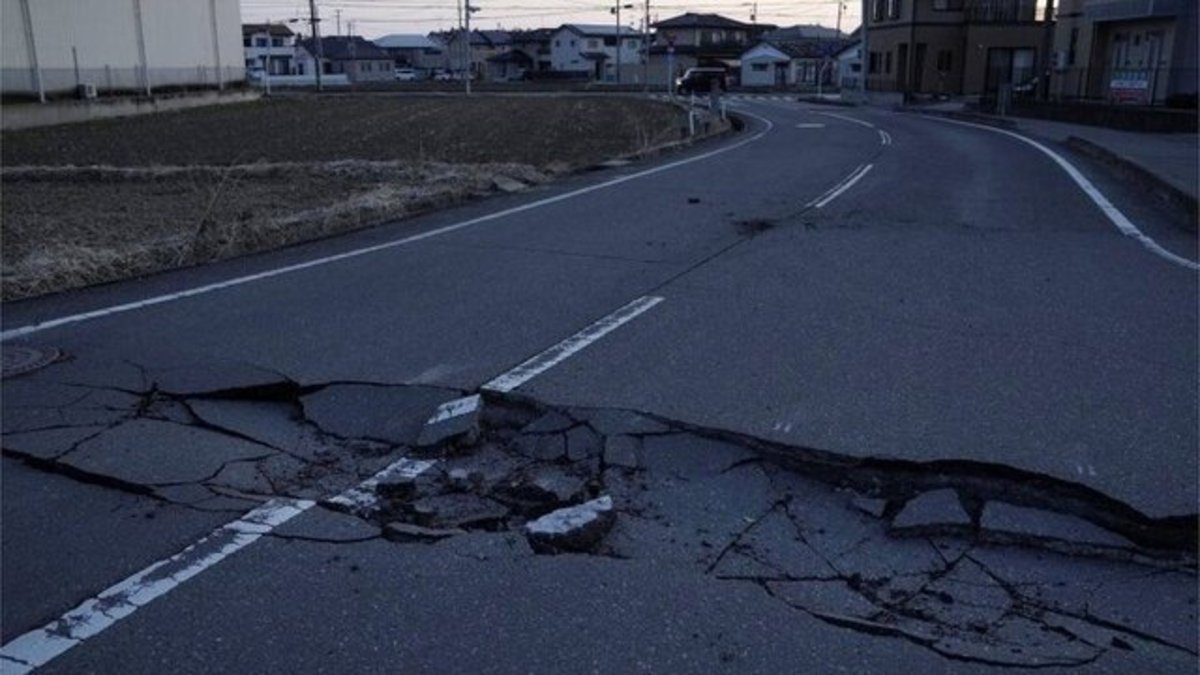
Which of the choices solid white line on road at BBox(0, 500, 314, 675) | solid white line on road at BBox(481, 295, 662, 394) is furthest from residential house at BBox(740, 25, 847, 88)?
solid white line on road at BBox(0, 500, 314, 675)

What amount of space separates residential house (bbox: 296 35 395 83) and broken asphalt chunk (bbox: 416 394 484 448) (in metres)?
111

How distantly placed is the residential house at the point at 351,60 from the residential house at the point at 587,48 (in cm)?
1970

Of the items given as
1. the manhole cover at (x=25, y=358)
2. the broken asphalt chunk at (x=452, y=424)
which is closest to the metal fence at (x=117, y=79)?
the manhole cover at (x=25, y=358)

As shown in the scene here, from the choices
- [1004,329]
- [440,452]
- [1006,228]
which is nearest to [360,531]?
[440,452]

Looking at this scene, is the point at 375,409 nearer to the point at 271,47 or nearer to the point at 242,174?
the point at 242,174

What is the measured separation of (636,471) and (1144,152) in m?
17.7

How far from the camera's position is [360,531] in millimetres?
3914

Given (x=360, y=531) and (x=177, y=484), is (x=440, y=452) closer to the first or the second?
(x=360, y=531)

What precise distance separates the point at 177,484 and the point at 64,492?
0.46 m

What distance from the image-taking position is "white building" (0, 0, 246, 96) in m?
37.0

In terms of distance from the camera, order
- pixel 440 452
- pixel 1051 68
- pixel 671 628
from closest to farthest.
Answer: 1. pixel 671 628
2. pixel 440 452
3. pixel 1051 68

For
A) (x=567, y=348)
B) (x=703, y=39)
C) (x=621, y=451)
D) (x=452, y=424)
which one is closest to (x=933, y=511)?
(x=621, y=451)

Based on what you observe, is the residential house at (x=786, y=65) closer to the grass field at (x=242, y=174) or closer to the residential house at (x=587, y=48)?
the residential house at (x=587, y=48)

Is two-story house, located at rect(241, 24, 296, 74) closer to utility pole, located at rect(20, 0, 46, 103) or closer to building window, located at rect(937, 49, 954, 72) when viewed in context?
utility pole, located at rect(20, 0, 46, 103)
